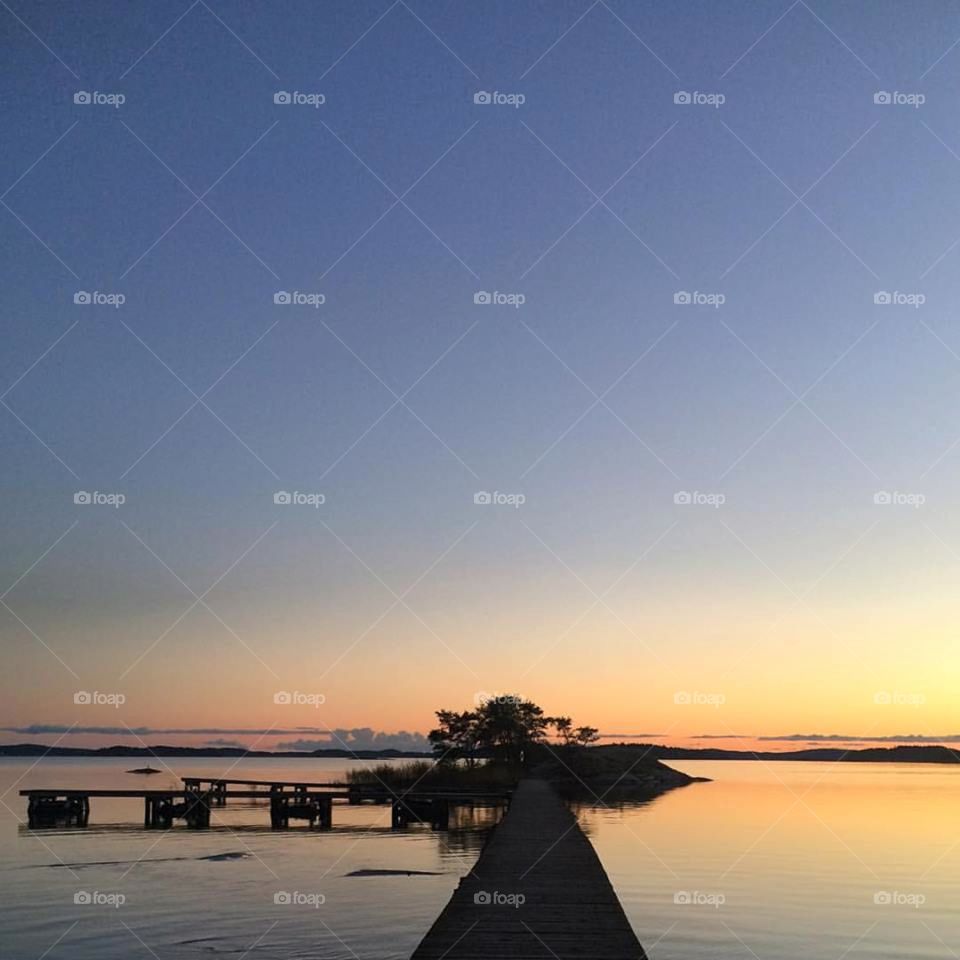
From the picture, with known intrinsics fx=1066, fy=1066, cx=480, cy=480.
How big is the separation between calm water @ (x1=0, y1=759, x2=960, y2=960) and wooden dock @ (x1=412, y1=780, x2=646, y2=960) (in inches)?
84.9

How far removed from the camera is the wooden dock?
45.4ft

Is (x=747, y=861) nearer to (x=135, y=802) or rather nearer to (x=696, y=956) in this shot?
(x=696, y=956)

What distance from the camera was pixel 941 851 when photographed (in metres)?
36.8

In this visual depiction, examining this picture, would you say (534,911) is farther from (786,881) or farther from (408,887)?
(786,881)

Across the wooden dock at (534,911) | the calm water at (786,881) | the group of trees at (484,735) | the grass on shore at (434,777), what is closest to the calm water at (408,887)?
the calm water at (786,881)

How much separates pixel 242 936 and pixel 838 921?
1266cm

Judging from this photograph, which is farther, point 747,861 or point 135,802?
point 135,802

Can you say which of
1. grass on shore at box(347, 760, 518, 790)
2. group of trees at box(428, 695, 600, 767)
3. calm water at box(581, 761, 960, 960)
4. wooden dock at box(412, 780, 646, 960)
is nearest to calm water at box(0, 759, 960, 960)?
calm water at box(581, 761, 960, 960)

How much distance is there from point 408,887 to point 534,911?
10893 millimetres

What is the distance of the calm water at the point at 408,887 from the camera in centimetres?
2061

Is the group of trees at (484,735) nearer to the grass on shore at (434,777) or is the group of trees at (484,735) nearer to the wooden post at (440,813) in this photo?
the grass on shore at (434,777)

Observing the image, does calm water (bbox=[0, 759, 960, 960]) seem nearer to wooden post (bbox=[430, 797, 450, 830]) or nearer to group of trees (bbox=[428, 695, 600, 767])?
wooden post (bbox=[430, 797, 450, 830])

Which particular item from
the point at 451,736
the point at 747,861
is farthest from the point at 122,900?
the point at 451,736

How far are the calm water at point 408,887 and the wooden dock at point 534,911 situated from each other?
2157 millimetres
